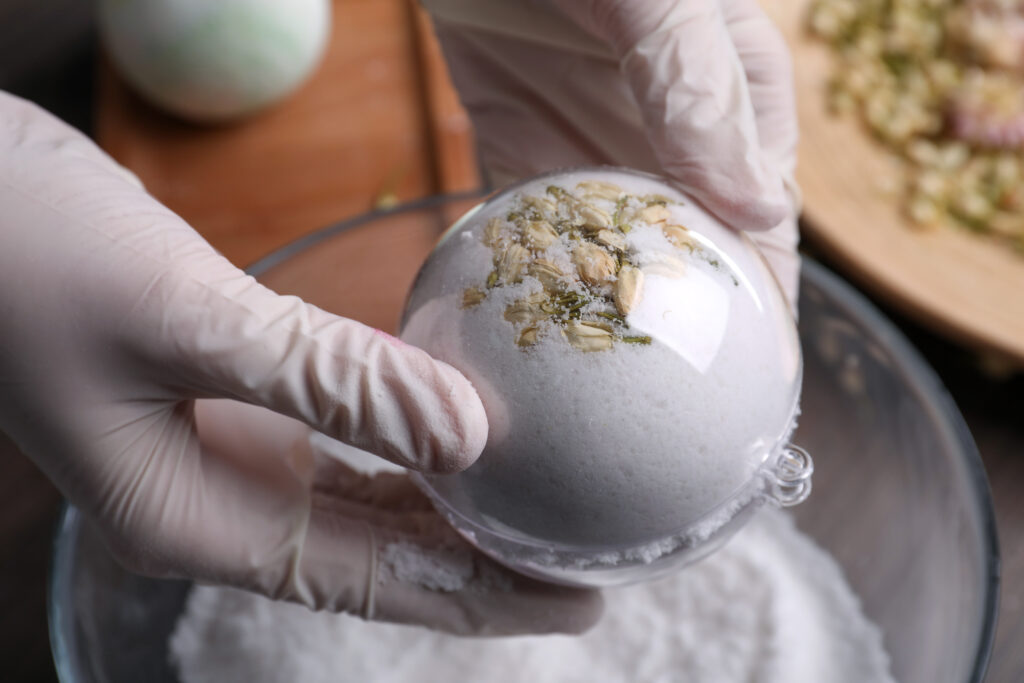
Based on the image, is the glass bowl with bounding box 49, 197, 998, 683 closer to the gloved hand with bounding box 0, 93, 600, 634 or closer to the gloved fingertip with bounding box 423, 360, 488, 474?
the gloved hand with bounding box 0, 93, 600, 634

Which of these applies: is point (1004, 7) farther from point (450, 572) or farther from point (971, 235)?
point (450, 572)

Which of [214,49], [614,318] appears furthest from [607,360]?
[214,49]

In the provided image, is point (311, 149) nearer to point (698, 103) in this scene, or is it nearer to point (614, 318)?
point (698, 103)

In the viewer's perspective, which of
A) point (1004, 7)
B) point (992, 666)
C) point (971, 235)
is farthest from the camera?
point (1004, 7)

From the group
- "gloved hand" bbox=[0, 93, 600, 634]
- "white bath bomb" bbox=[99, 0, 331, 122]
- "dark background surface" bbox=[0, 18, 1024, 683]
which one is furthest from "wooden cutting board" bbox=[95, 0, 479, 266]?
"gloved hand" bbox=[0, 93, 600, 634]

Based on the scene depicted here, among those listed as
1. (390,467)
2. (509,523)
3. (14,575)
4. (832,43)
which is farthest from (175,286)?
(832,43)

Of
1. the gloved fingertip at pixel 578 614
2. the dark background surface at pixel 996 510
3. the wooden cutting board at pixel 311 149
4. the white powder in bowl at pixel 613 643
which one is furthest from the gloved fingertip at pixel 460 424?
the wooden cutting board at pixel 311 149

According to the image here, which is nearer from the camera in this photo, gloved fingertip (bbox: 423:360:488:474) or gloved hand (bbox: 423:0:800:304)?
gloved fingertip (bbox: 423:360:488:474)
